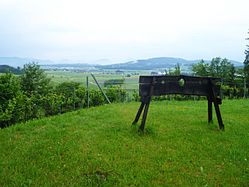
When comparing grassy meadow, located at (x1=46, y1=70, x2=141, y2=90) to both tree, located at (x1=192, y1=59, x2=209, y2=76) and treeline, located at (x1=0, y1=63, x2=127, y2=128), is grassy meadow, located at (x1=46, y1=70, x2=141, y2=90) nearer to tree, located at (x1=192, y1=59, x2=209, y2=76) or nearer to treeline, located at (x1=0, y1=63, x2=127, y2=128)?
treeline, located at (x1=0, y1=63, x2=127, y2=128)

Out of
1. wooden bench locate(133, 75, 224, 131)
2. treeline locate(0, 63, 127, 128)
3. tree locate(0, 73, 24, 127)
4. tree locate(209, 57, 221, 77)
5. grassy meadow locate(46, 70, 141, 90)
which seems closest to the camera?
wooden bench locate(133, 75, 224, 131)

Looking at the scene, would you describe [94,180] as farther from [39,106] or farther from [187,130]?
[39,106]

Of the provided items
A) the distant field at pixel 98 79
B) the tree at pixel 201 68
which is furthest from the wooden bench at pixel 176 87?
the tree at pixel 201 68

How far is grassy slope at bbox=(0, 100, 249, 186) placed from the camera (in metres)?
3.81

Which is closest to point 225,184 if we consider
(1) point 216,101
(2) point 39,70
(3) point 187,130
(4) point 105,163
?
(4) point 105,163

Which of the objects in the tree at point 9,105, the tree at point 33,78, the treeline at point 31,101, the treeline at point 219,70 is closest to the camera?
the tree at point 9,105

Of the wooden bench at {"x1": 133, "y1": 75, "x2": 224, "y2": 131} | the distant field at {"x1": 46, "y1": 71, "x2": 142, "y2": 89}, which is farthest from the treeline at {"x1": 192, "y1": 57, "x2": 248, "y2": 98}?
the wooden bench at {"x1": 133, "y1": 75, "x2": 224, "y2": 131}

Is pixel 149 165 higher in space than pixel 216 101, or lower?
lower

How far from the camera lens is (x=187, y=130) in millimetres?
6383

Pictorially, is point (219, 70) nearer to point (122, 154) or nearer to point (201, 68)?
point (201, 68)

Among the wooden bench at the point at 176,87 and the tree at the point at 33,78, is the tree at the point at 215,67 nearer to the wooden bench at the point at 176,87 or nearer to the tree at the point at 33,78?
the tree at the point at 33,78

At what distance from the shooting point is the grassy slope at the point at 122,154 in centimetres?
381

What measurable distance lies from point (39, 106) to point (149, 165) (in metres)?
7.39

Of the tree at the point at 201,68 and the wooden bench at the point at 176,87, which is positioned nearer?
the wooden bench at the point at 176,87
